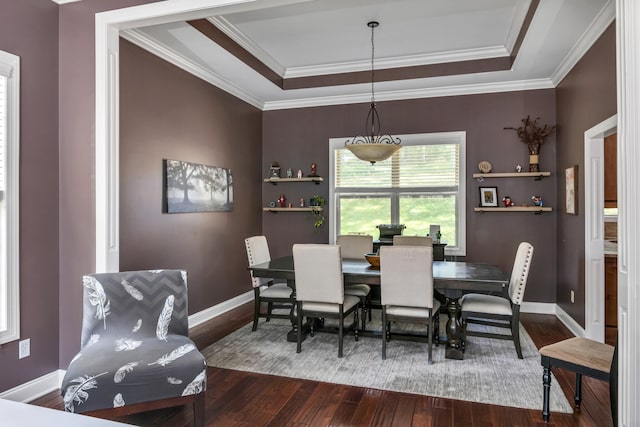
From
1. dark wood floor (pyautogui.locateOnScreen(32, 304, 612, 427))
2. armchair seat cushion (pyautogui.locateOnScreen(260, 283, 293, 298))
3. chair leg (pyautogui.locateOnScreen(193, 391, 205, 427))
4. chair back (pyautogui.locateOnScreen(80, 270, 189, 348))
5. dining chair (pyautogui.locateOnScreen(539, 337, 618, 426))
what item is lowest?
dark wood floor (pyautogui.locateOnScreen(32, 304, 612, 427))

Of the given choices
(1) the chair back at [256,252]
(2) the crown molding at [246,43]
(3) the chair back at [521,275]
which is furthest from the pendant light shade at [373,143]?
(3) the chair back at [521,275]

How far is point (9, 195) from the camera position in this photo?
2656 mm

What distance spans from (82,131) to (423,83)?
3.93 m

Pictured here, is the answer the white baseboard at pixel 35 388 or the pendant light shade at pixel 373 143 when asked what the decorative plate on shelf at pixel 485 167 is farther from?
the white baseboard at pixel 35 388

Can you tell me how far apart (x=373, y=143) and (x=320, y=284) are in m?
1.45

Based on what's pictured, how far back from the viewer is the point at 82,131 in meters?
2.93

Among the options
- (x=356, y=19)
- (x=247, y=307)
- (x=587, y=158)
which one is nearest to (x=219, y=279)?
(x=247, y=307)

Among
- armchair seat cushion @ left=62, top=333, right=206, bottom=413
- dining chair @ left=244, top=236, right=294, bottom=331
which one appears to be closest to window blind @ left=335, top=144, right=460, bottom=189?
dining chair @ left=244, top=236, right=294, bottom=331

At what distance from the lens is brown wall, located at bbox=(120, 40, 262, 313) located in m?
3.69

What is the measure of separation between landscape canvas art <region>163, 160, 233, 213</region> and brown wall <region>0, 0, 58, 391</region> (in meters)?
1.25

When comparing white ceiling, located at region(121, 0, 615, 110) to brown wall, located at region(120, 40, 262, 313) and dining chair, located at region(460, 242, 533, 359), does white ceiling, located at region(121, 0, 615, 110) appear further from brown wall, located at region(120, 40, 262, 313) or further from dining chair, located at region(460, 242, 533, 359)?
dining chair, located at region(460, 242, 533, 359)

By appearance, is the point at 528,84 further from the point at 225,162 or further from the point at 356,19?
the point at 225,162

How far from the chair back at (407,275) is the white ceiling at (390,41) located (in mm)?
2051

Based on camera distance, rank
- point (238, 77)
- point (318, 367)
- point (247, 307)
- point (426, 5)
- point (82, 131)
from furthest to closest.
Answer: point (247, 307)
point (238, 77)
point (426, 5)
point (318, 367)
point (82, 131)
